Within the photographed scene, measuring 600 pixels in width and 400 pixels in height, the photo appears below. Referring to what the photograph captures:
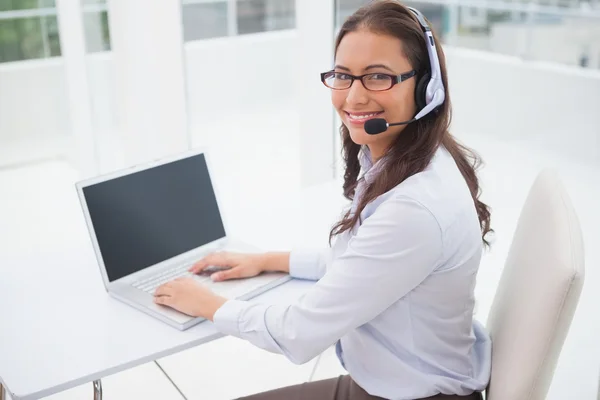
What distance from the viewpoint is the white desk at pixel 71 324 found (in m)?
1.25

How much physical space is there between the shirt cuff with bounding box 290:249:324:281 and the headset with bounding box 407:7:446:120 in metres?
0.43

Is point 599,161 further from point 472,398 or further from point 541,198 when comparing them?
point 472,398

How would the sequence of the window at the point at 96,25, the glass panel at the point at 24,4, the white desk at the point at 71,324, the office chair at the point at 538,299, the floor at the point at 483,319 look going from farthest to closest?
Answer: the window at the point at 96,25
the glass panel at the point at 24,4
the floor at the point at 483,319
the white desk at the point at 71,324
the office chair at the point at 538,299

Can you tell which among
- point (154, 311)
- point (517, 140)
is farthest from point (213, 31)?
point (154, 311)

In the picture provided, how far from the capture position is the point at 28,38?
12.4ft

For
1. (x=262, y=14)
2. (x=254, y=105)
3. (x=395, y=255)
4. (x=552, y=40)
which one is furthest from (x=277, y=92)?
(x=395, y=255)

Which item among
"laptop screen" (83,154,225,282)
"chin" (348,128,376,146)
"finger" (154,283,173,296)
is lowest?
"finger" (154,283,173,296)

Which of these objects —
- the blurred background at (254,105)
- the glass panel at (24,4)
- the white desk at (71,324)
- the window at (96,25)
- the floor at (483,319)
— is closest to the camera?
the white desk at (71,324)

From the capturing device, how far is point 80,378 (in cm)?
122

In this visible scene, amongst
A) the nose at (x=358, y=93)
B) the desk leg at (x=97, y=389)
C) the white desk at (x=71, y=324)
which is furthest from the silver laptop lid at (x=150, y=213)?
the nose at (x=358, y=93)

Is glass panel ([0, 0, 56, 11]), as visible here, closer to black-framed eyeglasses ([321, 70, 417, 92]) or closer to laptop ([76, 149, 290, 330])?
laptop ([76, 149, 290, 330])

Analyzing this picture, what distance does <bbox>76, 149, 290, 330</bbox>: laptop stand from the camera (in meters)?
1.47

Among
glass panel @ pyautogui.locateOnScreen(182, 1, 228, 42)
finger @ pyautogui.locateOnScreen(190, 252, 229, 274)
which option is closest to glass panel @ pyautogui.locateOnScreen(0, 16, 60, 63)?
glass panel @ pyautogui.locateOnScreen(182, 1, 228, 42)

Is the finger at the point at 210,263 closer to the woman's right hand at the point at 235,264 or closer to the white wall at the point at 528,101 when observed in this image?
the woman's right hand at the point at 235,264
